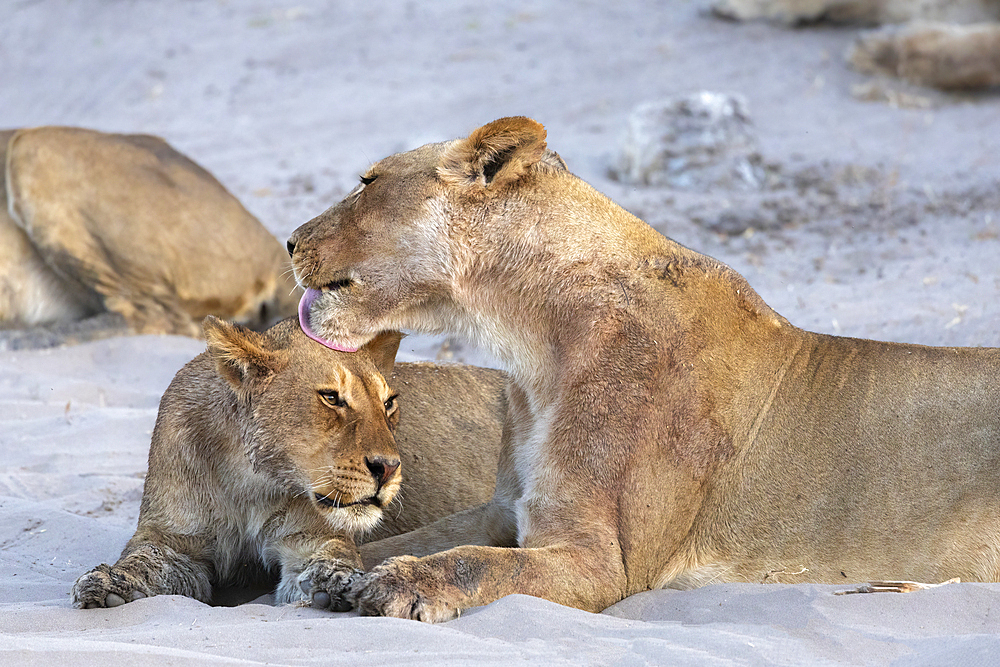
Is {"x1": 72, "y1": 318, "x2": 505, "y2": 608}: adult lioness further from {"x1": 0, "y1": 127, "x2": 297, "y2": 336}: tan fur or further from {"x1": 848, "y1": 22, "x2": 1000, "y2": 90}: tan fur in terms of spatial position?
{"x1": 848, "y1": 22, "x2": 1000, "y2": 90}: tan fur

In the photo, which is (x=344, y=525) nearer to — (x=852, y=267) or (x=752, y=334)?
(x=752, y=334)

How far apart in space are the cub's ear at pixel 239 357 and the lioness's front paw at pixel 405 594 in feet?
2.47

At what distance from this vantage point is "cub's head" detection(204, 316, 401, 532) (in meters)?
3.40

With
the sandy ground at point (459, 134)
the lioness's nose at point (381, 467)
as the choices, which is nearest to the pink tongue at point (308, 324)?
the lioness's nose at point (381, 467)

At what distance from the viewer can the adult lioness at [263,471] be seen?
3.40 metres

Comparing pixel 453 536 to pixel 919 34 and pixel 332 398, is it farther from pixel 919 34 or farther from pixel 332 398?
pixel 919 34

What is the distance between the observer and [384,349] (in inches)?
148

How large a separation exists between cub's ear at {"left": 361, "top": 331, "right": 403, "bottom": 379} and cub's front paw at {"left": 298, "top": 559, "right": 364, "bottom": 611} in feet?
2.03

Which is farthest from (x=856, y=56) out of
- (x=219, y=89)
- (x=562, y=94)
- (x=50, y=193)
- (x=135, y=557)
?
(x=135, y=557)

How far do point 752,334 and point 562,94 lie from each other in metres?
8.34

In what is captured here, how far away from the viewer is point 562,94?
1155 cm

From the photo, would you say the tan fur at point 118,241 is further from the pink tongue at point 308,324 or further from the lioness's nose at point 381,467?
the lioness's nose at point 381,467

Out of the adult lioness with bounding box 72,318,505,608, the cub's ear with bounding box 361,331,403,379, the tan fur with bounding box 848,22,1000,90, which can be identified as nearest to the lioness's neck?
the cub's ear with bounding box 361,331,403,379

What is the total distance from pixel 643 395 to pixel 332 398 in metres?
0.89
